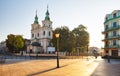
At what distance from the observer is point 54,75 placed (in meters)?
12.5

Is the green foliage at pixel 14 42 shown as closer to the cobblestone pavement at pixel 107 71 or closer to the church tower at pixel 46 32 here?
the church tower at pixel 46 32

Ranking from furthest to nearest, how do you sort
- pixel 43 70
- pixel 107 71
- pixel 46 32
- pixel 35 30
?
pixel 35 30 < pixel 46 32 < pixel 43 70 < pixel 107 71

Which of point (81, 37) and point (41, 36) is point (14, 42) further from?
point (81, 37)

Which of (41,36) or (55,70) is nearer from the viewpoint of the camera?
(55,70)

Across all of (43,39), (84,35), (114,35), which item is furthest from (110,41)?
(43,39)

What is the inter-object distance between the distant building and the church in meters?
34.3

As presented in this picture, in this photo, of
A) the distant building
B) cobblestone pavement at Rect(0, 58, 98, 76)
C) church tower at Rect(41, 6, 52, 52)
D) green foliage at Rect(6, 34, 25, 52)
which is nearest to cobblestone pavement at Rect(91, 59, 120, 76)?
cobblestone pavement at Rect(0, 58, 98, 76)

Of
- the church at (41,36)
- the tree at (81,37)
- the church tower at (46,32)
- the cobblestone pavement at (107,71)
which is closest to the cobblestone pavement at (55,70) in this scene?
the cobblestone pavement at (107,71)

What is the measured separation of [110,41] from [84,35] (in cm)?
1812

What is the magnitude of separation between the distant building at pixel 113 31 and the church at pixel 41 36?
113ft

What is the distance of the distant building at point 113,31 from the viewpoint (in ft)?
156

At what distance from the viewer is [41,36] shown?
271 feet

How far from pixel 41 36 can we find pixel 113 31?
41658mm

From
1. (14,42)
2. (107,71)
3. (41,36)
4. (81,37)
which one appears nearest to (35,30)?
(41,36)
